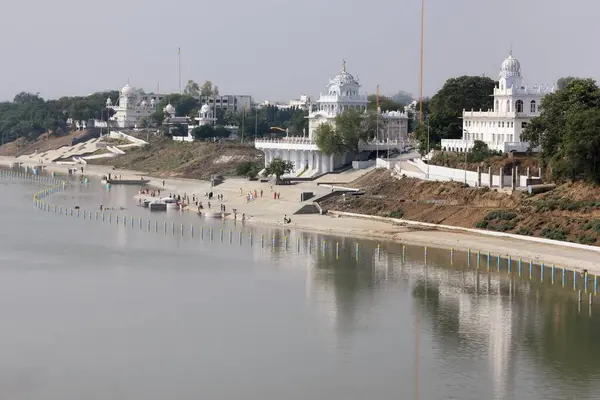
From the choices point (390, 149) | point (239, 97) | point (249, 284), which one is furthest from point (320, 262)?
point (239, 97)

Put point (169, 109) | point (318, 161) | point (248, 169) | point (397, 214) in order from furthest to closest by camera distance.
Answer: point (169, 109) < point (248, 169) < point (318, 161) < point (397, 214)

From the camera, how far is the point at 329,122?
314 ft

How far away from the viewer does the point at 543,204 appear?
201 feet

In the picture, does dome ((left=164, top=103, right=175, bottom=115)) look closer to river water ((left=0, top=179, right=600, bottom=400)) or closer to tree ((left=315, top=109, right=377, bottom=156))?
tree ((left=315, top=109, right=377, bottom=156))

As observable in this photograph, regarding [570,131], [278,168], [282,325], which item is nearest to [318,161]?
[278,168]

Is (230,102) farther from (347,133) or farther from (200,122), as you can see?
(347,133)

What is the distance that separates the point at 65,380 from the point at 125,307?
10.5 metres

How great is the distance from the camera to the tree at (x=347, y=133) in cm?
8638

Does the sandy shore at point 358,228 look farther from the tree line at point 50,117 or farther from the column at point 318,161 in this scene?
the tree line at point 50,117

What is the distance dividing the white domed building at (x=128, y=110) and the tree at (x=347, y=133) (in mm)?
73184

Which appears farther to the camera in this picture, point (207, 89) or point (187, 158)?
point (207, 89)

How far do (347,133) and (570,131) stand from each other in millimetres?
26780

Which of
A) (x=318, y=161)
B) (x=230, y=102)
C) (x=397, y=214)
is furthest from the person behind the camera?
(x=230, y=102)

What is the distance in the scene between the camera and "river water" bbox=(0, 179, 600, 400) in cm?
3544
